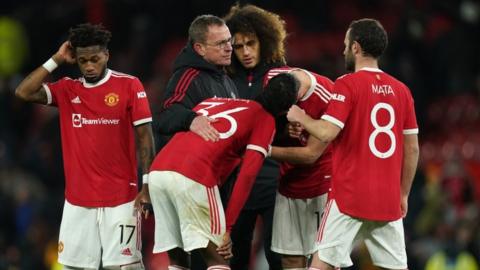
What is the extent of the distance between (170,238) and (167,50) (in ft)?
32.3

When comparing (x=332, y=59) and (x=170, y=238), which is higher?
(x=332, y=59)

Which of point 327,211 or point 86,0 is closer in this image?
point 327,211

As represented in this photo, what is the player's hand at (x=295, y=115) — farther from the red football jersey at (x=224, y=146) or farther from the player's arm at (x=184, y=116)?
the player's arm at (x=184, y=116)

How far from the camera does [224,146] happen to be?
7.71 meters

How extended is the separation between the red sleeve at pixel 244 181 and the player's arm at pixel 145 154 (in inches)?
36.8

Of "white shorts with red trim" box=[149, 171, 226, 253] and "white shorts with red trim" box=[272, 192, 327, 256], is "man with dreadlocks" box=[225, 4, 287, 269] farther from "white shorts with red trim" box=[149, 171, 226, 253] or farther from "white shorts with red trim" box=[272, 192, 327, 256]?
"white shorts with red trim" box=[149, 171, 226, 253]

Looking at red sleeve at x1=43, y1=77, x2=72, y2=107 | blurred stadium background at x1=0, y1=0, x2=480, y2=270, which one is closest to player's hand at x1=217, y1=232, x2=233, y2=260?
red sleeve at x1=43, y1=77, x2=72, y2=107

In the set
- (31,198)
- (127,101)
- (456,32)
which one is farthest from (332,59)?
(127,101)

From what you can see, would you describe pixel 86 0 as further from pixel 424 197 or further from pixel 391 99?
pixel 391 99

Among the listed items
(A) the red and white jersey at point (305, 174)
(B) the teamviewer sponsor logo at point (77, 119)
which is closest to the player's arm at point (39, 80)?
(B) the teamviewer sponsor logo at point (77, 119)

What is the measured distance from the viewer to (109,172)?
8.35 metres

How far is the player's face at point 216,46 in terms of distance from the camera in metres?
8.27

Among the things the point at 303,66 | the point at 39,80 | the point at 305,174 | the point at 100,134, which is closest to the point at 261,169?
the point at 305,174

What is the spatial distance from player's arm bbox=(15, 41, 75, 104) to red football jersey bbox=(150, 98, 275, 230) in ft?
3.59
